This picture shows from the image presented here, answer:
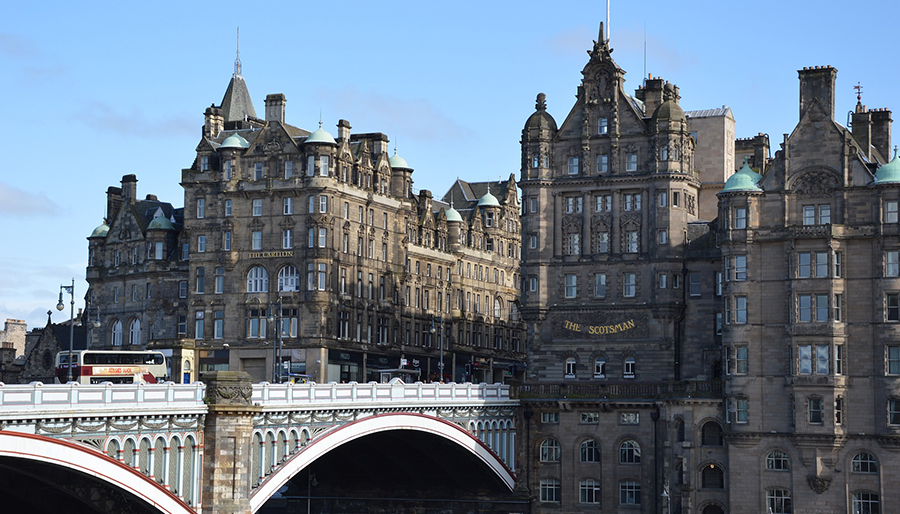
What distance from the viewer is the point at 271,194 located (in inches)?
5551

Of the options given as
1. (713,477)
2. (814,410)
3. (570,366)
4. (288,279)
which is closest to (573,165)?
(570,366)

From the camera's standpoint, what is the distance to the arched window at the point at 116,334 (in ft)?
504

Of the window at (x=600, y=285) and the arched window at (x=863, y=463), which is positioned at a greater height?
the window at (x=600, y=285)

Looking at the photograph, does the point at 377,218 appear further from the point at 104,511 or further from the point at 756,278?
the point at 104,511

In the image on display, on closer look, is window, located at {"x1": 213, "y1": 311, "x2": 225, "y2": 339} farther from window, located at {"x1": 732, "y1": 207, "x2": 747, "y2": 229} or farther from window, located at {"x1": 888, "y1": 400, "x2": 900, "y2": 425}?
window, located at {"x1": 888, "y1": 400, "x2": 900, "y2": 425}

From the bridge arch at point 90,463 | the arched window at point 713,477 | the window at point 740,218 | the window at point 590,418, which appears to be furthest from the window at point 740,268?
the bridge arch at point 90,463

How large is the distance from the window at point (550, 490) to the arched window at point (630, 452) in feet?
18.8

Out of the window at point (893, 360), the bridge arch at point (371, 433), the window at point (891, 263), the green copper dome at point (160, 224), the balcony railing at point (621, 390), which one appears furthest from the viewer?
the green copper dome at point (160, 224)

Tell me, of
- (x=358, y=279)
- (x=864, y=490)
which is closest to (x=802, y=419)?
(x=864, y=490)

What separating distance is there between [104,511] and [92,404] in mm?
8916

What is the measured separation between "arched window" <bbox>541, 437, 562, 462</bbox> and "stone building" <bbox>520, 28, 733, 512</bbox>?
0.18 meters

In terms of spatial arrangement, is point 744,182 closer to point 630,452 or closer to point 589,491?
point 630,452

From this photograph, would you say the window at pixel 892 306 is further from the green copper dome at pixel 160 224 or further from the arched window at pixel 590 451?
the green copper dome at pixel 160 224

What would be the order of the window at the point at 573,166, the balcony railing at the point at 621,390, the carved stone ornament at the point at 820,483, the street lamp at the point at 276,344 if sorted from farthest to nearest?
the street lamp at the point at 276,344 < the window at the point at 573,166 < the balcony railing at the point at 621,390 < the carved stone ornament at the point at 820,483
